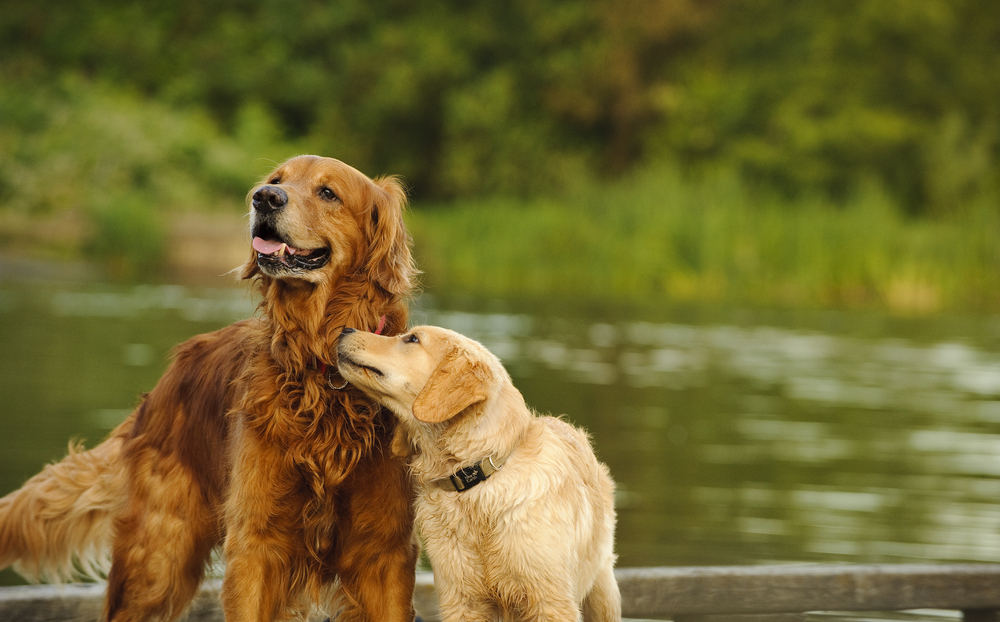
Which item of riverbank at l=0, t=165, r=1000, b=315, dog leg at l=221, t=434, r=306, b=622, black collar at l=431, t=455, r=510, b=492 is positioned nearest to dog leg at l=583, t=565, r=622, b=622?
black collar at l=431, t=455, r=510, b=492

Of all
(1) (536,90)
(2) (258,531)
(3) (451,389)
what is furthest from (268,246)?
(1) (536,90)

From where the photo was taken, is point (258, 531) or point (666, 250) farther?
point (666, 250)

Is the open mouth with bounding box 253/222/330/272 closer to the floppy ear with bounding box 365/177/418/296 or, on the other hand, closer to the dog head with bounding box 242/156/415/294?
the dog head with bounding box 242/156/415/294

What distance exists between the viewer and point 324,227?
11.6 ft

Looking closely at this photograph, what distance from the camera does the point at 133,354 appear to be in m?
14.2

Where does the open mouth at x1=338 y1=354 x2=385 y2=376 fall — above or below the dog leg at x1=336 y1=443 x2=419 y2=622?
above

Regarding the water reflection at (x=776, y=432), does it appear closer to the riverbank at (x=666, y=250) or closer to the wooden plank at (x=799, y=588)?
the wooden plank at (x=799, y=588)

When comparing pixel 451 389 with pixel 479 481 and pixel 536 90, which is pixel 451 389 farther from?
pixel 536 90

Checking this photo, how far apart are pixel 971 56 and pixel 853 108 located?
15.3 ft

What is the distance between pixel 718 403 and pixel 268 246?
33.3 ft

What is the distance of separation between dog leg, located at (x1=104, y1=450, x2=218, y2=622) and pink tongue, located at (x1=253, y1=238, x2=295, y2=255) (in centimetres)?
73

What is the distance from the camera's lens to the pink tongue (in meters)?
3.50

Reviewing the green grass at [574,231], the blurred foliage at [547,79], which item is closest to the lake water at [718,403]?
the green grass at [574,231]

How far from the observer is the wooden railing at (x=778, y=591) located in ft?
13.7
